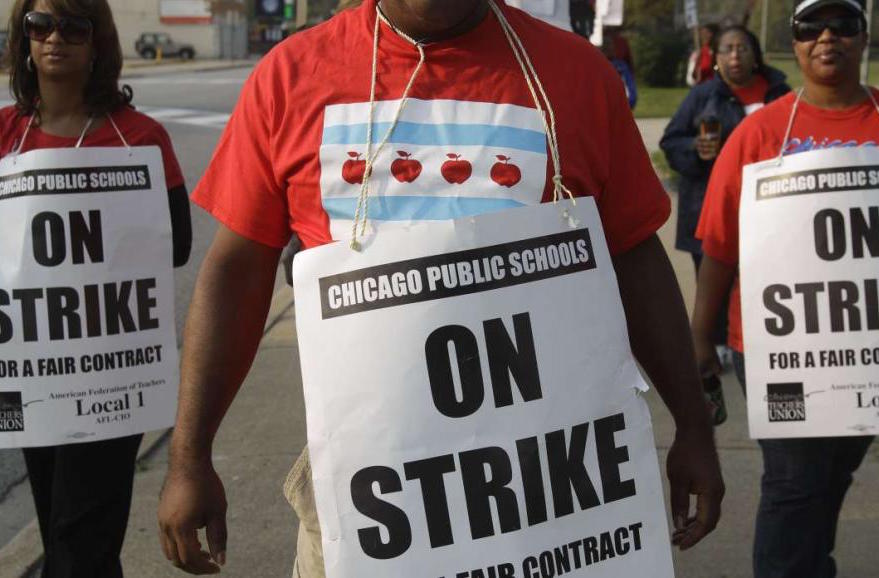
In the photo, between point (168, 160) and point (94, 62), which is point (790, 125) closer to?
point (168, 160)

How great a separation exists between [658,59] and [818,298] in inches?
1263

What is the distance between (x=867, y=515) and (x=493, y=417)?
3.22 metres

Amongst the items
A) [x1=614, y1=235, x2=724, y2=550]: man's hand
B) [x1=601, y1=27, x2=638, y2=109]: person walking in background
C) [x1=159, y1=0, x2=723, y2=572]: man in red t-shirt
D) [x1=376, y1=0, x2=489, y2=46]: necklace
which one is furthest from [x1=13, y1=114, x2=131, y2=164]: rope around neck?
[x1=601, y1=27, x2=638, y2=109]: person walking in background

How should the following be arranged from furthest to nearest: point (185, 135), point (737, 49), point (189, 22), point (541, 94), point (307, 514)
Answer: point (189, 22), point (185, 135), point (737, 49), point (307, 514), point (541, 94)

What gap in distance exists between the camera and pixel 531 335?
7.39 ft

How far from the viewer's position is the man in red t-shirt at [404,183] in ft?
7.70

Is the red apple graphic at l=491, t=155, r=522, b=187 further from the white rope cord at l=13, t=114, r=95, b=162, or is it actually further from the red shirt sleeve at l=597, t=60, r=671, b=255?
the white rope cord at l=13, t=114, r=95, b=162

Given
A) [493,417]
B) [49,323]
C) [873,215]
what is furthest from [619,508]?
[49,323]

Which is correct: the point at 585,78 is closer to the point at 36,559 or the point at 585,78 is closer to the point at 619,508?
the point at 619,508

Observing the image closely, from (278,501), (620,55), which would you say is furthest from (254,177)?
(620,55)

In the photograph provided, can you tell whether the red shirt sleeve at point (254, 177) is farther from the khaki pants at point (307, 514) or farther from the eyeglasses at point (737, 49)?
the eyeglasses at point (737, 49)

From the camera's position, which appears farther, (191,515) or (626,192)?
(626,192)

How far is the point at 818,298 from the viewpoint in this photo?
11.9 feet

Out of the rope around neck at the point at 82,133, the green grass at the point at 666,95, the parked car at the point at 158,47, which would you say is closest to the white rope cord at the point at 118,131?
the rope around neck at the point at 82,133
